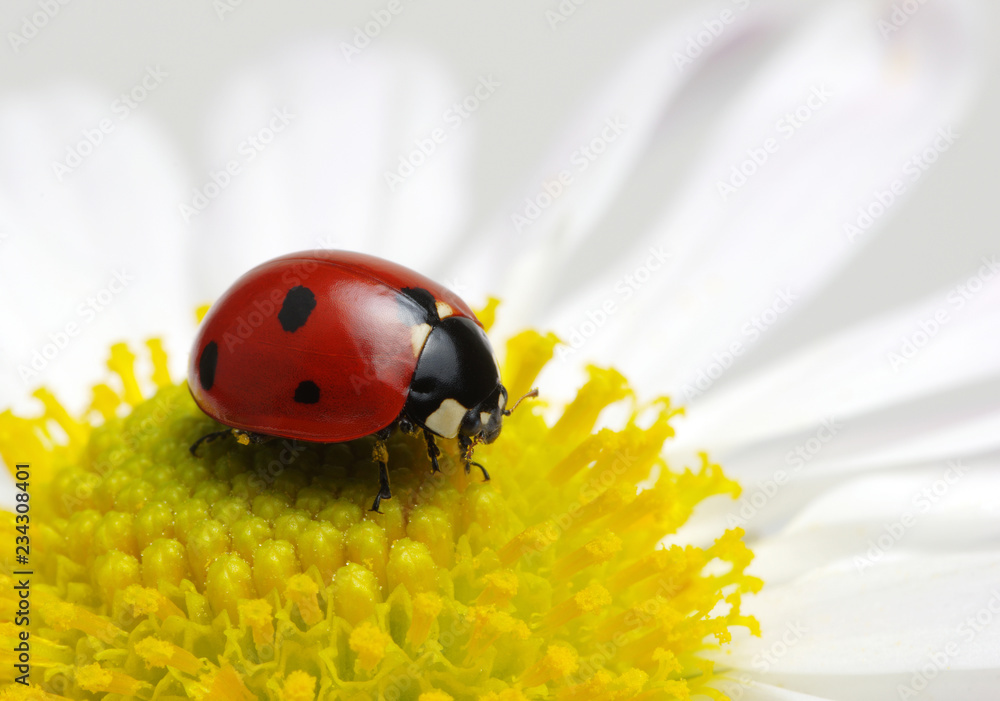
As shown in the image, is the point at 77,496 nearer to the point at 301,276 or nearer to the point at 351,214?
the point at 301,276

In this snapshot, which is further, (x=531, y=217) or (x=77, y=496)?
(x=531, y=217)

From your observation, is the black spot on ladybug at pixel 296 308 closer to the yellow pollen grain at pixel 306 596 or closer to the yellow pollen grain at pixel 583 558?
the yellow pollen grain at pixel 306 596

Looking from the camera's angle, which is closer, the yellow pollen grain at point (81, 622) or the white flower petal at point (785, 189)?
the yellow pollen grain at point (81, 622)

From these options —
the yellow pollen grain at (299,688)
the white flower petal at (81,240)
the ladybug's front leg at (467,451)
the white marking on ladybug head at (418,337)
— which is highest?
the white flower petal at (81,240)

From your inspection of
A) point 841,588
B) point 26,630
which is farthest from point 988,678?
point 26,630

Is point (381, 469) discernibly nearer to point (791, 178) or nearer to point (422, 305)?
point (422, 305)

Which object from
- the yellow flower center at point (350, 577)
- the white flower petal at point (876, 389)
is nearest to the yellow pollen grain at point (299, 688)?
the yellow flower center at point (350, 577)
